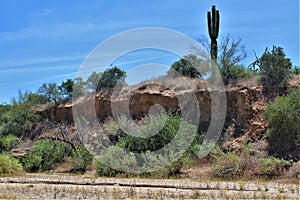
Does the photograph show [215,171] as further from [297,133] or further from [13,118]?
[13,118]

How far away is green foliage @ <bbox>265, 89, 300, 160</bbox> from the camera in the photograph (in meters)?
18.0

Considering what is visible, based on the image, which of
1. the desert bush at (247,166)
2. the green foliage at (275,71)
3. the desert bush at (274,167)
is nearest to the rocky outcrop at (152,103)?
the green foliage at (275,71)

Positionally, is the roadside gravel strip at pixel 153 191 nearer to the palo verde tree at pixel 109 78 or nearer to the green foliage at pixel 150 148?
the green foliage at pixel 150 148

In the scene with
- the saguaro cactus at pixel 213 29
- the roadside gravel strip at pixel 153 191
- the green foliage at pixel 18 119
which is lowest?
the roadside gravel strip at pixel 153 191

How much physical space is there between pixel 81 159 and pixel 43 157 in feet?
8.55

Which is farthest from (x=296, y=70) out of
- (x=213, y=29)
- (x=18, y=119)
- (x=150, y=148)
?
(x=18, y=119)

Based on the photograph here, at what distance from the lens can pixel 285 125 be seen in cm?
1841

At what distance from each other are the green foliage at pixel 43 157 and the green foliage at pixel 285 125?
1070 centimetres

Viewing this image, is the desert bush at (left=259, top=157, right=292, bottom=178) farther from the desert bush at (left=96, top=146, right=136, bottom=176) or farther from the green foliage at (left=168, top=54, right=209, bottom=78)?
the green foliage at (left=168, top=54, right=209, bottom=78)

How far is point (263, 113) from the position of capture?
802 inches

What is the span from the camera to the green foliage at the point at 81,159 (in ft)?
65.4

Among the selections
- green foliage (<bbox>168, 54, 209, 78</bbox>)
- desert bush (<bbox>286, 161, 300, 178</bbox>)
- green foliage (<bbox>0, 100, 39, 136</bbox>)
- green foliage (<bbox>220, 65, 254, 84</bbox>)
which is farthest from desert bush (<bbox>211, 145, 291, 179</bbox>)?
green foliage (<bbox>0, 100, 39, 136</bbox>)

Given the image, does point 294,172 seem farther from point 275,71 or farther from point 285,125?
point 275,71

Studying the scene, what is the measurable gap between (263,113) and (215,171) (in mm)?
4994
